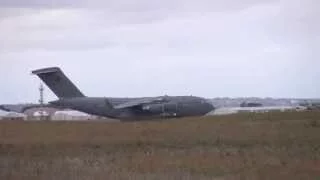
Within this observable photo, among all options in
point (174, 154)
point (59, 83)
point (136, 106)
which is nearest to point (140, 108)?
point (136, 106)

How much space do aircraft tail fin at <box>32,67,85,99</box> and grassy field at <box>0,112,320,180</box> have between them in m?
36.6

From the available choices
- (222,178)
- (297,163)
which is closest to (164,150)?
(297,163)

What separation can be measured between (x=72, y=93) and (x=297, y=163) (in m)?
55.0

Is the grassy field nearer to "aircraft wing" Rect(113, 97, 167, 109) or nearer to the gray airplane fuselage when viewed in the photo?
the gray airplane fuselage

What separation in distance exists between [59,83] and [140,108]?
1026 centimetres

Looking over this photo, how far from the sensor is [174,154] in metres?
23.7

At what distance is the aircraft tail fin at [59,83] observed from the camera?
72594 millimetres

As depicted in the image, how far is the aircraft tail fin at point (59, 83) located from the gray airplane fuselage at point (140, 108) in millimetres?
1966

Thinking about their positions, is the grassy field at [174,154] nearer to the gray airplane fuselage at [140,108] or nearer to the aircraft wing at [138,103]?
the gray airplane fuselage at [140,108]

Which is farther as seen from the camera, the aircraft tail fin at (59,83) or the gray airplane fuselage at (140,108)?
the aircraft tail fin at (59,83)

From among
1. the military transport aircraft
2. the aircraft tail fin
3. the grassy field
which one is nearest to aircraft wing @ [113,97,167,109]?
the military transport aircraft

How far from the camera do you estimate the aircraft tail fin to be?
72.6m

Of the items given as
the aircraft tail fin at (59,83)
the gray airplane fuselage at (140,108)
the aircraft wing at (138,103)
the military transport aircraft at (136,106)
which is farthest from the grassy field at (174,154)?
the aircraft tail fin at (59,83)

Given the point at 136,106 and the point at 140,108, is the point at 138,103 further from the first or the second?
the point at 140,108
